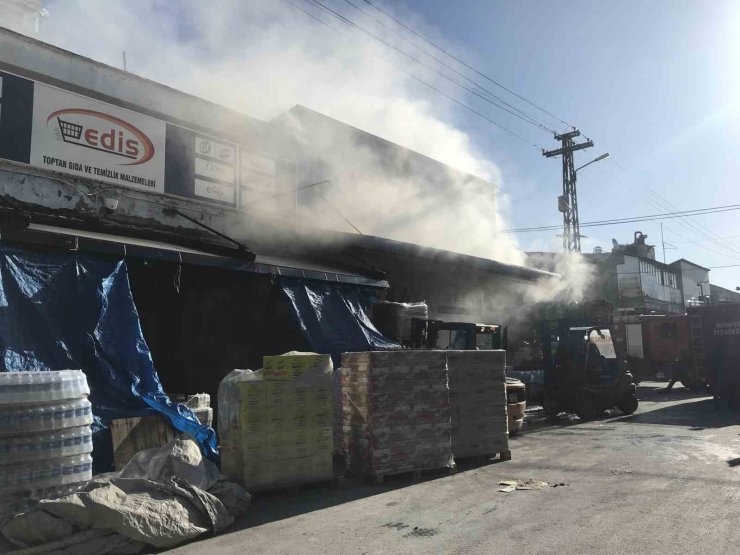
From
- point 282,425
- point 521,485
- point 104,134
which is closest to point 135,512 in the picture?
point 282,425

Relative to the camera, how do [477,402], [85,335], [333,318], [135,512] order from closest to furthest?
[135,512] < [85,335] < [477,402] < [333,318]

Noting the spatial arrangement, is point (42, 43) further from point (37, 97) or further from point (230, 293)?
point (230, 293)

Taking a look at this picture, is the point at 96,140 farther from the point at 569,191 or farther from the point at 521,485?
the point at 569,191

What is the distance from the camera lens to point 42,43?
9.32 m

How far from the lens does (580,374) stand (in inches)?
521

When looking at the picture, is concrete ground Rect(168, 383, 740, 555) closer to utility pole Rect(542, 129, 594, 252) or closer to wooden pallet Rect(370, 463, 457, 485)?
wooden pallet Rect(370, 463, 457, 485)

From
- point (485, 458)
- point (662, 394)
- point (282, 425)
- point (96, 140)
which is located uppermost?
point (96, 140)

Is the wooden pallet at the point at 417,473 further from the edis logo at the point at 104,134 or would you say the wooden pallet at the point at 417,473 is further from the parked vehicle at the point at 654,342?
the parked vehicle at the point at 654,342

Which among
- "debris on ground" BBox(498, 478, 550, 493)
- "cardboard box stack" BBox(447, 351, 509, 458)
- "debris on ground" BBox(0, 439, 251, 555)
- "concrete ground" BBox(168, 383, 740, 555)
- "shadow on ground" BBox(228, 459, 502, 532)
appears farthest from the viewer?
"cardboard box stack" BBox(447, 351, 509, 458)

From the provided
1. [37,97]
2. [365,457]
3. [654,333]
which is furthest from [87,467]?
[654,333]

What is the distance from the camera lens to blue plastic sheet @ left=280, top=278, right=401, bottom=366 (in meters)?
9.55

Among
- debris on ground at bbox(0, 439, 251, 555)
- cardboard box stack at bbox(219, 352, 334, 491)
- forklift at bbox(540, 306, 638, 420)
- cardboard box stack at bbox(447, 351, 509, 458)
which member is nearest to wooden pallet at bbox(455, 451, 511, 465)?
cardboard box stack at bbox(447, 351, 509, 458)

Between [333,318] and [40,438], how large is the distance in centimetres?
574

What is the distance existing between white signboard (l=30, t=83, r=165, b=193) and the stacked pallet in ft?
18.6
